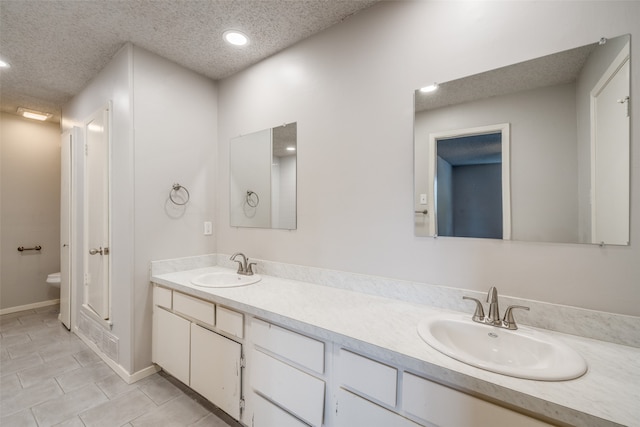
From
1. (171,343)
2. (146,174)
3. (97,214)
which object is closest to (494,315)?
(171,343)

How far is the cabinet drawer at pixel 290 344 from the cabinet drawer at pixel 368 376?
115 millimetres

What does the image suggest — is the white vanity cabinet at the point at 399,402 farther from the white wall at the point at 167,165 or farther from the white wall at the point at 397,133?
the white wall at the point at 167,165

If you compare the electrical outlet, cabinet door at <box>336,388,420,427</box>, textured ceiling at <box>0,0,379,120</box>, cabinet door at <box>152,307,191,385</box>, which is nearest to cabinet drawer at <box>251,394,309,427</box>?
cabinet door at <box>336,388,420,427</box>

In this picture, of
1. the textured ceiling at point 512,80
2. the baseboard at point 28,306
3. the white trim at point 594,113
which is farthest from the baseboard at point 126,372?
the white trim at point 594,113

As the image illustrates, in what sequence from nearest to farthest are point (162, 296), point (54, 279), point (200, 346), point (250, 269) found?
point (200, 346)
point (162, 296)
point (250, 269)
point (54, 279)

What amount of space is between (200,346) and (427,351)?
1.44 metres

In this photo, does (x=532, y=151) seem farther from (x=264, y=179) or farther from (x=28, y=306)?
(x=28, y=306)

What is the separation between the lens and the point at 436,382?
0.92m

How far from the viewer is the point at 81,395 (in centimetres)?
192

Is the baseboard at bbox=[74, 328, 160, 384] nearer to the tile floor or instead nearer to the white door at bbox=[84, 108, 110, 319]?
the tile floor

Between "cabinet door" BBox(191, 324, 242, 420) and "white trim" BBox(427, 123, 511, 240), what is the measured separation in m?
1.32

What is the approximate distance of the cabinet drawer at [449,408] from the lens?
798 millimetres

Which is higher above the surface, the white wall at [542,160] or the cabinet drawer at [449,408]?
the white wall at [542,160]

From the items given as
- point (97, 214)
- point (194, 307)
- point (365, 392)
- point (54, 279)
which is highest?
point (97, 214)
